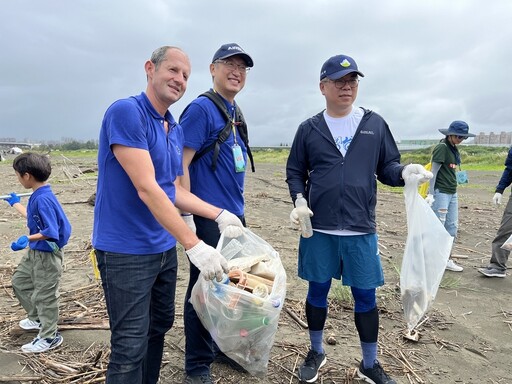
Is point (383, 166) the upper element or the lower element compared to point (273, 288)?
upper

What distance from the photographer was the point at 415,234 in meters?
2.61

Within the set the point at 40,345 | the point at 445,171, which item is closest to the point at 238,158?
the point at 40,345

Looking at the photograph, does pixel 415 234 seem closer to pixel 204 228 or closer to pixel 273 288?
pixel 273 288

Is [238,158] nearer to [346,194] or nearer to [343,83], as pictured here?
[346,194]

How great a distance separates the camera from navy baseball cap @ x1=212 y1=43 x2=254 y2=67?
249 centimetres

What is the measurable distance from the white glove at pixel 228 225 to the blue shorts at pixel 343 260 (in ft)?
2.01

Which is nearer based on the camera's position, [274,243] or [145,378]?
[145,378]

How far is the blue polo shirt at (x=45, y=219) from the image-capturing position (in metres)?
2.99

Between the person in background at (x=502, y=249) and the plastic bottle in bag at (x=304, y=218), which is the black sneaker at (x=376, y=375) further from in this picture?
the person in background at (x=502, y=249)

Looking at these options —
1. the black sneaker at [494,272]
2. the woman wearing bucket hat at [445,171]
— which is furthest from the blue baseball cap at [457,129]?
the black sneaker at [494,272]

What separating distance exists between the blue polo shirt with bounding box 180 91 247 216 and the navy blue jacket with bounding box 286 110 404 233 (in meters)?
0.53

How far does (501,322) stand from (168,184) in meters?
3.60

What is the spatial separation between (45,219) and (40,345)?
3.22 ft

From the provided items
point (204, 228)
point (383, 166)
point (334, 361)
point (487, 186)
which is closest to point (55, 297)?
point (204, 228)
